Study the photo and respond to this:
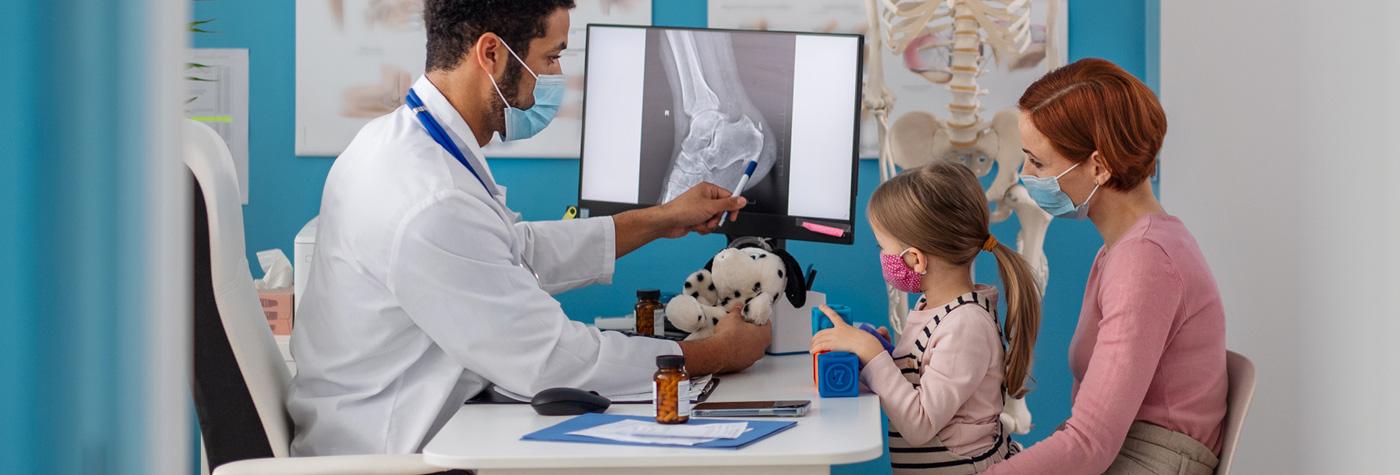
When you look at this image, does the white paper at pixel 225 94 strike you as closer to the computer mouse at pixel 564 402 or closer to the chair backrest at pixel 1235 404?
the computer mouse at pixel 564 402

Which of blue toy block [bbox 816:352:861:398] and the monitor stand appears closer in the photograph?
blue toy block [bbox 816:352:861:398]

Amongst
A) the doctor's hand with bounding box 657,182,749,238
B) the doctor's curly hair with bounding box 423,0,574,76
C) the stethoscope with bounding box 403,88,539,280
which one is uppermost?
the doctor's curly hair with bounding box 423,0,574,76

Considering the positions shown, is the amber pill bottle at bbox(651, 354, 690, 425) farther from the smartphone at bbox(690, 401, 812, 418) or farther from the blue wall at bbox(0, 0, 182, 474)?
the blue wall at bbox(0, 0, 182, 474)

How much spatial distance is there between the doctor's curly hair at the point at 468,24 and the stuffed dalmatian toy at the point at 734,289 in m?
0.49

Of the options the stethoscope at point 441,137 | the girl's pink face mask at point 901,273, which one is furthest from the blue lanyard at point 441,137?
the girl's pink face mask at point 901,273

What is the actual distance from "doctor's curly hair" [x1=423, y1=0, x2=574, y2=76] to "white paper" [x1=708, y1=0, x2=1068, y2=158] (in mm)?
1281

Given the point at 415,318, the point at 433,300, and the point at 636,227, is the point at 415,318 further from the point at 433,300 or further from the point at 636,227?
the point at 636,227

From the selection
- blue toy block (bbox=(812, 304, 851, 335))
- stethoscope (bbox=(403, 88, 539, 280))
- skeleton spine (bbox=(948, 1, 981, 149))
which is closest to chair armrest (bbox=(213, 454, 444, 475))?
stethoscope (bbox=(403, 88, 539, 280))

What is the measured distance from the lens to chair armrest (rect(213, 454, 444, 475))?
4.48ft

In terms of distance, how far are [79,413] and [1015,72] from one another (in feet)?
10.0

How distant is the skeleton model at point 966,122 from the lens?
9.08 ft

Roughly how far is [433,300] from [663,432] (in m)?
0.38

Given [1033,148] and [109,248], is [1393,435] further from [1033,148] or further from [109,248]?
[109,248]

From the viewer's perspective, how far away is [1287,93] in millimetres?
2221
